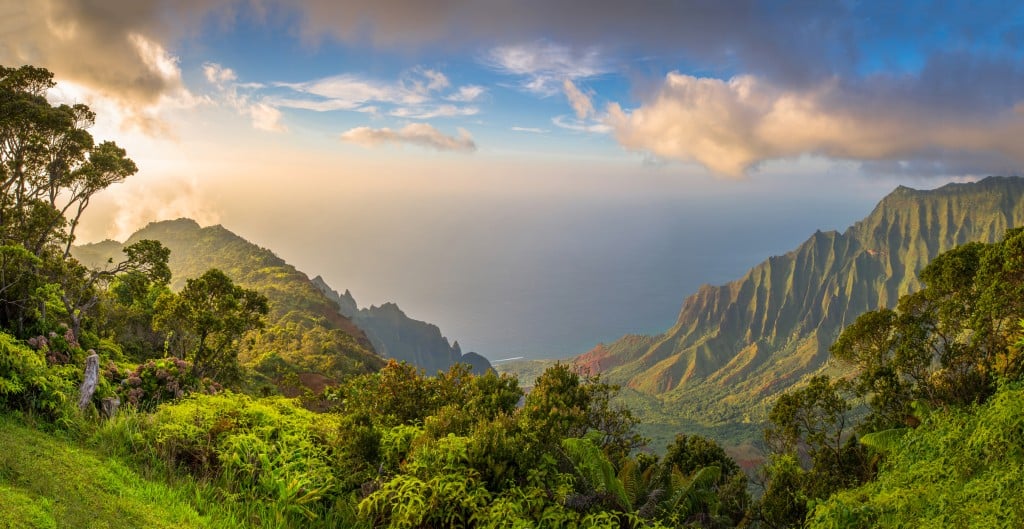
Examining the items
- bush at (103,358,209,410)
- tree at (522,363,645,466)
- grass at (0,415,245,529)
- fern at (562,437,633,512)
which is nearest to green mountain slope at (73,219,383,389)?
bush at (103,358,209,410)

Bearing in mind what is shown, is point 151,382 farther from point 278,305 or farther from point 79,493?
point 278,305

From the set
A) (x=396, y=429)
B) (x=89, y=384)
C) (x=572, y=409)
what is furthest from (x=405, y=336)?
(x=396, y=429)

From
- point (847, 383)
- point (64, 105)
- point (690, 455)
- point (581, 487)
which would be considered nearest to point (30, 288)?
point (64, 105)

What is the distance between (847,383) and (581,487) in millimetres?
15327

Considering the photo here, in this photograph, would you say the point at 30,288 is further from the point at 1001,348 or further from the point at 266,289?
the point at 266,289

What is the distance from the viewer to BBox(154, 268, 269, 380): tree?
663 inches

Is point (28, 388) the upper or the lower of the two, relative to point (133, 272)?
lower

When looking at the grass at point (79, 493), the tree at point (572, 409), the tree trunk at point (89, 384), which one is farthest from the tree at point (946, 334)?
the tree trunk at point (89, 384)

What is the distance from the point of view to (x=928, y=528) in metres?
5.99

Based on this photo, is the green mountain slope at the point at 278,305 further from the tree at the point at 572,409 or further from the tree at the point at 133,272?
the tree at the point at 572,409

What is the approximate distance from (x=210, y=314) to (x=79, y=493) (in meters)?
12.5

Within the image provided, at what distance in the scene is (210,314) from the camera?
16.8 metres

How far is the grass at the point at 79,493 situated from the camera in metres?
4.74

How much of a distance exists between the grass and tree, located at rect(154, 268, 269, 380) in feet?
33.3
